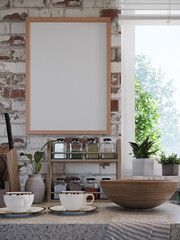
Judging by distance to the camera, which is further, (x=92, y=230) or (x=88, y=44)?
(x=88, y=44)

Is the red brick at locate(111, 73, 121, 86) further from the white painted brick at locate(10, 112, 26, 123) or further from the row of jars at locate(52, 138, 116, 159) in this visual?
the white painted brick at locate(10, 112, 26, 123)

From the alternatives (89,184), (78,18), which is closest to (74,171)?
(89,184)

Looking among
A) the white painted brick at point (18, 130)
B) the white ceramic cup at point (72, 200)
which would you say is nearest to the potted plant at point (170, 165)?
the white painted brick at point (18, 130)

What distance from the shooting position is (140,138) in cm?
247

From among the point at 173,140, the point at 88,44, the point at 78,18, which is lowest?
the point at 173,140

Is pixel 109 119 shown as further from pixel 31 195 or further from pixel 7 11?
pixel 31 195

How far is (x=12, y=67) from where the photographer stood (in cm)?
231

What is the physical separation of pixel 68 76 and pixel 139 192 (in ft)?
3.91

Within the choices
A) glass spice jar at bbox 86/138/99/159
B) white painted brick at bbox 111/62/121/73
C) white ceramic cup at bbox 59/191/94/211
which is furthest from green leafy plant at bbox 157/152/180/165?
white ceramic cup at bbox 59/191/94/211

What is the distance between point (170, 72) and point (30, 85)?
95 cm

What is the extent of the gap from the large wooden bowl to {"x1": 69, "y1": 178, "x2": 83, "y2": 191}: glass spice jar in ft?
2.41

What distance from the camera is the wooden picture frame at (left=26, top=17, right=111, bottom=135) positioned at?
7.43 feet

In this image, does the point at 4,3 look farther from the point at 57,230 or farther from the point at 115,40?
the point at 57,230

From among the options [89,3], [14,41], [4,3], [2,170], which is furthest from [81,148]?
[4,3]
